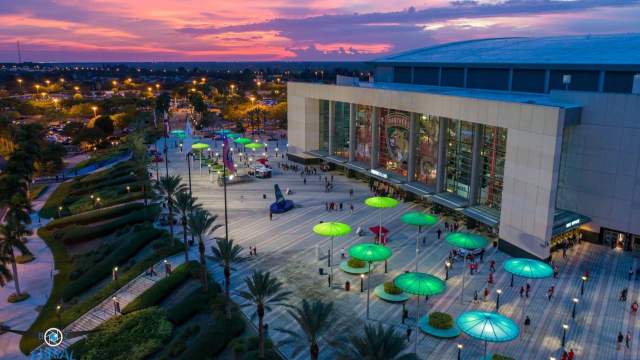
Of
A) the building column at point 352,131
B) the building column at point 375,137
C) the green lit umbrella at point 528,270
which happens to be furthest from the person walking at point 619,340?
the building column at point 352,131

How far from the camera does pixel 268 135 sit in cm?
12069

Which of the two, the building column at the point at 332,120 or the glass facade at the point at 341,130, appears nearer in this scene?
the glass facade at the point at 341,130

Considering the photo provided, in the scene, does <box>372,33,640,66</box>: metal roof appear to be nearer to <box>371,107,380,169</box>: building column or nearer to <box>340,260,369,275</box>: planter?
<box>371,107,380,169</box>: building column

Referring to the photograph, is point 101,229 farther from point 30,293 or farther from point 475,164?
point 475,164

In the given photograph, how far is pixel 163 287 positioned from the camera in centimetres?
4084

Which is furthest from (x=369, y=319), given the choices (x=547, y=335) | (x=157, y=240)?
(x=157, y=240)

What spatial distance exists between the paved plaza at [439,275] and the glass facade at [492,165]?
621 cm

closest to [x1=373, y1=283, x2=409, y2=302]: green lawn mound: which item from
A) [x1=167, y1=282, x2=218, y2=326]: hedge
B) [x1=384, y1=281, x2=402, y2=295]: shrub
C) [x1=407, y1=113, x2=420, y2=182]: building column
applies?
[x1=384, y1=281, x2=402, y2=295]: shrub

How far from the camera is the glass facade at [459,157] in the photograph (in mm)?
52969

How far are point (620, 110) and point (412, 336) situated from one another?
28.1 metres

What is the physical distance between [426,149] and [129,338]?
128ft

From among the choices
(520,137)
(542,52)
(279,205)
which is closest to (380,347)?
(520,137)

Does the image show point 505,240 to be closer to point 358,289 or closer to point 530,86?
point 358,289

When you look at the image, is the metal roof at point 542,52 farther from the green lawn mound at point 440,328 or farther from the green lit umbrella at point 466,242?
the green lawn mound at point 440,328
